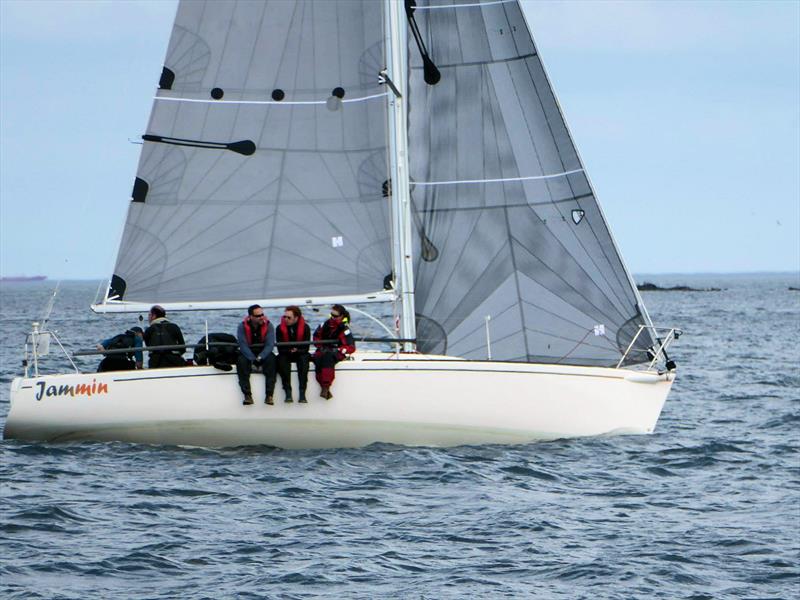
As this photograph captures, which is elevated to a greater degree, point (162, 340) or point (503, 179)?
point (503, 179)

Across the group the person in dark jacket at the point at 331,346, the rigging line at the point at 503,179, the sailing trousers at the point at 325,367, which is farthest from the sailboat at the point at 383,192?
the sailing trousers at the point at 325,367

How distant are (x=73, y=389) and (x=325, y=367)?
10.8 feet

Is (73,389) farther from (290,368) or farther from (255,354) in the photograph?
(290,368)

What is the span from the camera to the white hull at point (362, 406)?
53.8 ft

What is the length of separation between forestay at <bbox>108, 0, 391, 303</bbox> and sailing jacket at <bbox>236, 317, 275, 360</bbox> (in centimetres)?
153

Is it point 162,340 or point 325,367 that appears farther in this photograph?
point 162,340

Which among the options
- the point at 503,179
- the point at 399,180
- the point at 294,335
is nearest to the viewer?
the point at 294,335

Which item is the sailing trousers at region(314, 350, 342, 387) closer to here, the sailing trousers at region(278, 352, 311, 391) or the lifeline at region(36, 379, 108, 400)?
the sailing trousers at region(278, 352, 311, 391)

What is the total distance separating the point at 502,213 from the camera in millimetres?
18156

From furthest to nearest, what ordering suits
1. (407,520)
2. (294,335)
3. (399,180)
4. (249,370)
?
(399,180) → (294,335) → (249,370) → (407,520)

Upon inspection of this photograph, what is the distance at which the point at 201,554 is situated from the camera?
1181cm

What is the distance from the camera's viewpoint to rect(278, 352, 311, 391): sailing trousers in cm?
1642

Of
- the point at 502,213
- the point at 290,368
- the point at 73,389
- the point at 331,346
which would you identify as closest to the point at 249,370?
the point at 290,368

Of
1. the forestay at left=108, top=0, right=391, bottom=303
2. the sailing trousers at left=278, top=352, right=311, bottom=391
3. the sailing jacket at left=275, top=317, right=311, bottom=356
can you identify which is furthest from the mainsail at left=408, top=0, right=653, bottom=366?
the sailing trousers at left=278, top=352, right=311, bottom=391
